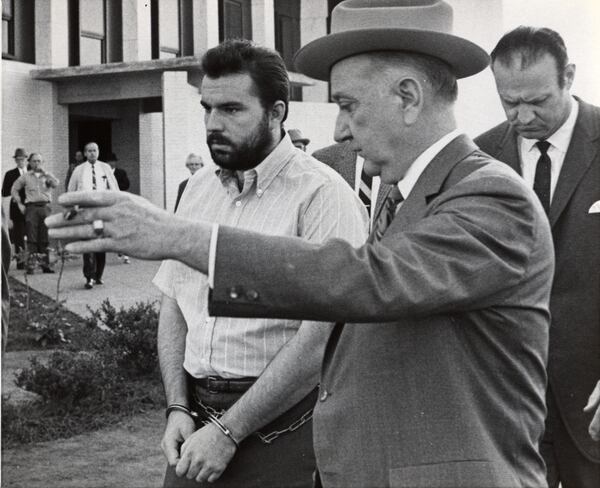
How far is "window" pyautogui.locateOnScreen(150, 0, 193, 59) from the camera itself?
1964cm

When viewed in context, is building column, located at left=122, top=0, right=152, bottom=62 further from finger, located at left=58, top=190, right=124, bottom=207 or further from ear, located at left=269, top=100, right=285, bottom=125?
finger, located at left=58, top=190, right=124, bottom=207

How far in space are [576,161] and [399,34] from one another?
155 cm

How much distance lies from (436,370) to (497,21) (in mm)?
5647

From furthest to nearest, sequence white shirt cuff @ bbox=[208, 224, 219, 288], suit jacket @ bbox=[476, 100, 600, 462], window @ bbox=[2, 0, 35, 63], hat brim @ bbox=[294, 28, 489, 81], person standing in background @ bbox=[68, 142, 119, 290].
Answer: window @ bbox=[2, 0, 35, 63] < person standing in background @ bbox=[68, 142, 119, 290] < suit jacket @ bbox=[476, 100, 600, 462] < hat brim @ bbox=[294, 28, 489, 81] < white shirt cuff @ bbox=[208, 224, 219, 288]

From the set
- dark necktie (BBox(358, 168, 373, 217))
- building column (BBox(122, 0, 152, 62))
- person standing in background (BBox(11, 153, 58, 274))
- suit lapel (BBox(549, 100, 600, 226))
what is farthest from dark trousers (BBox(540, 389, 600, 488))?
building column (BBox(122, 0, 152, 62))

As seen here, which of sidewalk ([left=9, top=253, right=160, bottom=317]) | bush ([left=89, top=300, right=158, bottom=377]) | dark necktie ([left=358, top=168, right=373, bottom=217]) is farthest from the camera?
sidewalk ([left=9, top=253, right=160, bottom=317])

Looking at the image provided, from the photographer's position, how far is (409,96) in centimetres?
201

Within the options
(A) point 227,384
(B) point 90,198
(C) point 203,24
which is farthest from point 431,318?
(C) point 203,24

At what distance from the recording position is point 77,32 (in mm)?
17828

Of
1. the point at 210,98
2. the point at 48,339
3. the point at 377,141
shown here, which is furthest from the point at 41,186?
the point at 377,141

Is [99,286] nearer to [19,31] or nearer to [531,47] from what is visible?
[19,31]

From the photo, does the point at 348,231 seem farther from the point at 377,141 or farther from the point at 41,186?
the point at 41,186

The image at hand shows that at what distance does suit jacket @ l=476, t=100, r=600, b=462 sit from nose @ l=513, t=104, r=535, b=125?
24 centimetres

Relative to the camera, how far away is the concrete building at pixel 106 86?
1678 centimetres
